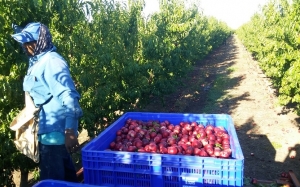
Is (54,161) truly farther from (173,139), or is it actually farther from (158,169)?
(173,139)

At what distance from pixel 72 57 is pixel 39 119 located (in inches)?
80.0

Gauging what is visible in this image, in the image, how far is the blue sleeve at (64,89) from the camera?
2.35m

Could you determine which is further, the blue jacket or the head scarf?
the head scarf

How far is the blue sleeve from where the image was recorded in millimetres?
2350

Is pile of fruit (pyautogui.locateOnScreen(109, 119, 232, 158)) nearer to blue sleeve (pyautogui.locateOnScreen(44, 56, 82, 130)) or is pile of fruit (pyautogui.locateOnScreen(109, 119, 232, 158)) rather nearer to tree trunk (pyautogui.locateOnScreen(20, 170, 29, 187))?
blue sleeve (pyautogui.locateOnScreen(44, 56, 82, 130))

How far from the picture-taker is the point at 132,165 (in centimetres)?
251

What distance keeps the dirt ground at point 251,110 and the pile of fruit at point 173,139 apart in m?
1.95

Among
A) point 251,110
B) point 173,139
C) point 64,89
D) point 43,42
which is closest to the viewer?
point 64,89

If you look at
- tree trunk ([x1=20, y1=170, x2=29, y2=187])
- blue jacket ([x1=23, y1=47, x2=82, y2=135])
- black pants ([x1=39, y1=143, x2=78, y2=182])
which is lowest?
tree trunk ([x1=20, y1=170, x2=29, y2=187])

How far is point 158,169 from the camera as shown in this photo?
2.44 m

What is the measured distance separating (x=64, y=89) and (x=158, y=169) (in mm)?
1088

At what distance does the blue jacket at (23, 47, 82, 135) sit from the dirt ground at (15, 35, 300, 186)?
3.22 metres

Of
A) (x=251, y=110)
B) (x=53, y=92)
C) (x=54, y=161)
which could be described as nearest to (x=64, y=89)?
(x=53, y=92)

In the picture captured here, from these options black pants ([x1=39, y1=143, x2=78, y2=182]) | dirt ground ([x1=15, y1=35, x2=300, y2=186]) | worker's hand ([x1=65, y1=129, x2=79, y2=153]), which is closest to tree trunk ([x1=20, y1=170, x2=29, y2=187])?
dirt ground ([x1=15, y1=35, x2=300, y2=186])
